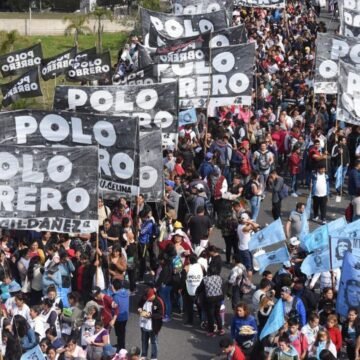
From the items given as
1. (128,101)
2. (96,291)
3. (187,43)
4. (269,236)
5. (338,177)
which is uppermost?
(187,43)

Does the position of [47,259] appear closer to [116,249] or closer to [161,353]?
[116,249]

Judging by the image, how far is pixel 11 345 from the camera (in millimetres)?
14312

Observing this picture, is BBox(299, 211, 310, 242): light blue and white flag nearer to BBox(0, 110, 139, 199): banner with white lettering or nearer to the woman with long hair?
BBox(0, 110, 139, 199): banner with white lettering

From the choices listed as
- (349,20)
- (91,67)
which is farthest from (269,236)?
(349,20)

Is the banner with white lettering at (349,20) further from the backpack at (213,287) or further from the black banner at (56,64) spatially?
the backpack at (213,287)

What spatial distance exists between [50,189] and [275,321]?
3820mm

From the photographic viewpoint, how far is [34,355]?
13.6 m

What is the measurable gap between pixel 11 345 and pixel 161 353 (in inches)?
102

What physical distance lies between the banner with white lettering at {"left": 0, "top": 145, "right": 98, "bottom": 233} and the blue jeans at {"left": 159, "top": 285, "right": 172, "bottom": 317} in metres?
1.88

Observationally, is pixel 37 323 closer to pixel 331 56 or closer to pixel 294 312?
pixel 294 312

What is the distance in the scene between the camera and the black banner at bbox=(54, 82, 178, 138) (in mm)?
19156

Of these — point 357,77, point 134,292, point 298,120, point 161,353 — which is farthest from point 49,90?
point 161,353

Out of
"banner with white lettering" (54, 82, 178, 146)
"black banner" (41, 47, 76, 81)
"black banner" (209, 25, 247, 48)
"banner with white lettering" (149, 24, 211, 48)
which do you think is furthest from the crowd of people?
"black banner" (41, 47, 76, 81)

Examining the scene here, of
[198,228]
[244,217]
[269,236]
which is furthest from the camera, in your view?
[198,228]
